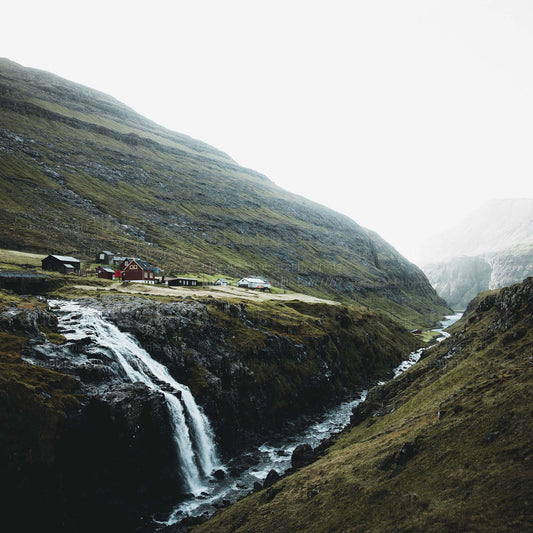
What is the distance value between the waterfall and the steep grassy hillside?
47.4 ft

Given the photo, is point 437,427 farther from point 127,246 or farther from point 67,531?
point 127,246

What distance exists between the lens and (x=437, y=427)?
36.9 metres

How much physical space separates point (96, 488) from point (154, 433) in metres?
9.79

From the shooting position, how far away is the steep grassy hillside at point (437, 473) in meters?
23.7

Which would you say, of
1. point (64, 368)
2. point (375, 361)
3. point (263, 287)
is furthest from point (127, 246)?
point (64, 368)

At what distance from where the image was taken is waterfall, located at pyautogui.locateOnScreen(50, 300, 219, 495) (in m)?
54.0

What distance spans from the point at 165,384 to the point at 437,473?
43330mm

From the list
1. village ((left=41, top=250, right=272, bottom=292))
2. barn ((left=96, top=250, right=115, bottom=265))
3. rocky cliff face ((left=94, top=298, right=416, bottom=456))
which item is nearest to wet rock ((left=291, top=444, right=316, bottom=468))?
rocky cliff face ((left=94, top=298, right=416, bottom=456))

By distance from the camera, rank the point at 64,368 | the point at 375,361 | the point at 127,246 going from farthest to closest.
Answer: the point at 127,246, the point at 375,361, the point at 64,368

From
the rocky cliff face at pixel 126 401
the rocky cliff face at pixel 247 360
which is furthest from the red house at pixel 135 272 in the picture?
the rocky cliff face at pixel 126 401

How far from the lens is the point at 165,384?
5950cm

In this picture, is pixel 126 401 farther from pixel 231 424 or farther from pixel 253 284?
pixel 253 284

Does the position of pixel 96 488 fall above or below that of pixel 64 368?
below

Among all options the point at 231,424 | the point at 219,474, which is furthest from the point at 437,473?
the point at 231,424
